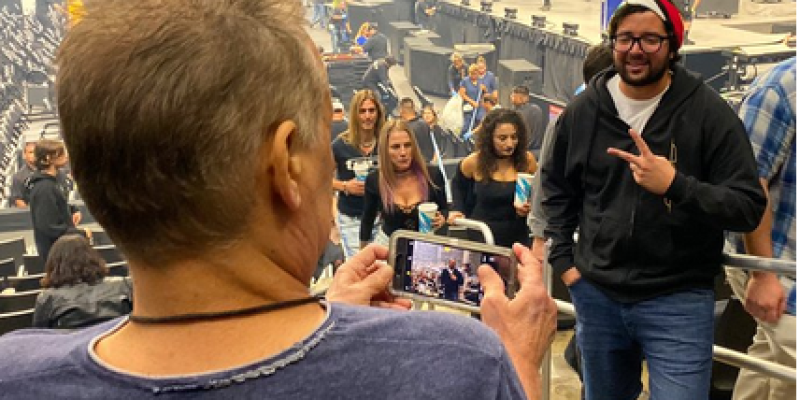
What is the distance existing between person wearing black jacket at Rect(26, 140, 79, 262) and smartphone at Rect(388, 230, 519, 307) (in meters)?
4.22

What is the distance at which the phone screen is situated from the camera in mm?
1256

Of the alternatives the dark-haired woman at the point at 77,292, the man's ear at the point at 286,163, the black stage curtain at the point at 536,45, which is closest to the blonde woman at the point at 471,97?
the black stage curtain at the point at 536,45

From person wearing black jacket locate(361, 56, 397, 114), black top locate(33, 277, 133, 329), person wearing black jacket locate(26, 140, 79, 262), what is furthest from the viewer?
person wearing black jacket locate(361, 56, 397, 114)

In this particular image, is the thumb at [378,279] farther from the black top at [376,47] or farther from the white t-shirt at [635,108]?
the black top at [376,47]

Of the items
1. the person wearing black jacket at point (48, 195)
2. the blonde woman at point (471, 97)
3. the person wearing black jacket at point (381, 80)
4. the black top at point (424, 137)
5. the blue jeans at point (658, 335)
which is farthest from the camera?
the person wearing black jacket at point (381, 80)

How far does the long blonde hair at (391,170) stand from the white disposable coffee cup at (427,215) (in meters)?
0.23

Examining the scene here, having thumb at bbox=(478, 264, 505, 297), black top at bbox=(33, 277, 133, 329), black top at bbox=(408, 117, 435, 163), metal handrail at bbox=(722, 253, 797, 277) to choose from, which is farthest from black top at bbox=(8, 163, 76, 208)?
thumb at bbox=(478, 264, 505, 297)

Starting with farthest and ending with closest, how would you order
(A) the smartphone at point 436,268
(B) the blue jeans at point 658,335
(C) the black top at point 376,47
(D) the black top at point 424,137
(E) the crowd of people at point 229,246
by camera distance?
(C) the black top at point 376,47 → (D) the black top at point 424,137 → (B) the blue jeans at point 658,335 → (A) the smartphone at point 436,268 → (E) the crowd of people at point 229,246

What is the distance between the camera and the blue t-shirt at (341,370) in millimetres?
602

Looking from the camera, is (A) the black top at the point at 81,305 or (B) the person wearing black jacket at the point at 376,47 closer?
(A) the black top at the point at 81,305

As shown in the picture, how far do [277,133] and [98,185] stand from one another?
0.46 feet

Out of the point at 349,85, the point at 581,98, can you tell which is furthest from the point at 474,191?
the point at 349,85

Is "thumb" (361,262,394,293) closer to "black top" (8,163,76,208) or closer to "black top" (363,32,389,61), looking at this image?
"black top" (8,163,76,208)

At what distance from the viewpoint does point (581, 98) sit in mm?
1879
